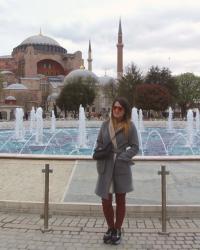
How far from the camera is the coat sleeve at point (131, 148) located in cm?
536

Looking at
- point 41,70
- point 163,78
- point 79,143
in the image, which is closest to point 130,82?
point 163,78

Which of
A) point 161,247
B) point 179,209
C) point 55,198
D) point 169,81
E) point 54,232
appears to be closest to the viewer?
point 161,247

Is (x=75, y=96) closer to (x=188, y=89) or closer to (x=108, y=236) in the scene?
(x=188, y=89)

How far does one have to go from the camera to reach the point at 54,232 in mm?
5852

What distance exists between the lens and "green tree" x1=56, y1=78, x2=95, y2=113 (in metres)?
72.1

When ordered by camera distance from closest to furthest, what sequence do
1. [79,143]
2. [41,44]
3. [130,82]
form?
[79,143] < [130,82] < [41,44]

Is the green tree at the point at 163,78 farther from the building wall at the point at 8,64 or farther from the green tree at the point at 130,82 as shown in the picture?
the building wall at the point at 8,64

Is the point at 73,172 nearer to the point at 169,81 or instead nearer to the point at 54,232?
the point at 54,232

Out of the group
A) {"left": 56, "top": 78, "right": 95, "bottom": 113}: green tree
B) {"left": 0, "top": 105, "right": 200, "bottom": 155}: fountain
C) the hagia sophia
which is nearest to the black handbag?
{"left": 0, "top": 105, "right": 200, "bottom": 155}: fountain

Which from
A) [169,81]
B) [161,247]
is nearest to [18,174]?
[161,247]

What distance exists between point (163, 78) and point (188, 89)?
1227cm

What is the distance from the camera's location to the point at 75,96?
237 ft

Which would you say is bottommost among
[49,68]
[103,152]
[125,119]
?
[103,152]

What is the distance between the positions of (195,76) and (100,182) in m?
71.8
